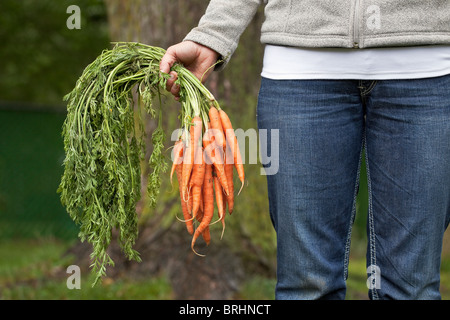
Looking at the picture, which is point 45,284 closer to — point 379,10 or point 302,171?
point 302,171

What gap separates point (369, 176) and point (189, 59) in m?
0.84

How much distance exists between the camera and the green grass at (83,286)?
416 centimetres

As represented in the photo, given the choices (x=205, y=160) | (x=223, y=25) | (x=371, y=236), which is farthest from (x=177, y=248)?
(x=223, y=25)

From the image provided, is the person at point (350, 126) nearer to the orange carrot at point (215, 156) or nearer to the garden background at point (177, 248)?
the orange carrot at point (215, 156)

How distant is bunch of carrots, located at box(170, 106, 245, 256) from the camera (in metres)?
2.20

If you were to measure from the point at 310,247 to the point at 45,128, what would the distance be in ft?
19.4

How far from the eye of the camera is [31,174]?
24.0 feet

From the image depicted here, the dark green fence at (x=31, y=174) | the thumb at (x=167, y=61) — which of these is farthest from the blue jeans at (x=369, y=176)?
the dark green fence at (x=31, y=174)

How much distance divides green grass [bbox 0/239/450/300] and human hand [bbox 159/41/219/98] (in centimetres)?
173

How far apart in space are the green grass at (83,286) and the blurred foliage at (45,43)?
17.8 ft

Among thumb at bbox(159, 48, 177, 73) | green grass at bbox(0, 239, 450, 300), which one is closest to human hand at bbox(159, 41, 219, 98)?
thumb at bbox(159, 48, 177, 73)

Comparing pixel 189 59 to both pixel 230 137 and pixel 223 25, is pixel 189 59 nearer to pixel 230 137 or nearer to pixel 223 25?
pixel 223 25

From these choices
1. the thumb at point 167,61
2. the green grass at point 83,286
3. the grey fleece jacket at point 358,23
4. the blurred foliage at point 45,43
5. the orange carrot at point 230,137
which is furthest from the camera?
the blurred foliage at point 45,43

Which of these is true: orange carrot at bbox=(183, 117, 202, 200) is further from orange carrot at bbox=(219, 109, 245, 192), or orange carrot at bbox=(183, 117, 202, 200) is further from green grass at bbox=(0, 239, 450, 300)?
green grass at bbox=(0, 239, 450, 300)
